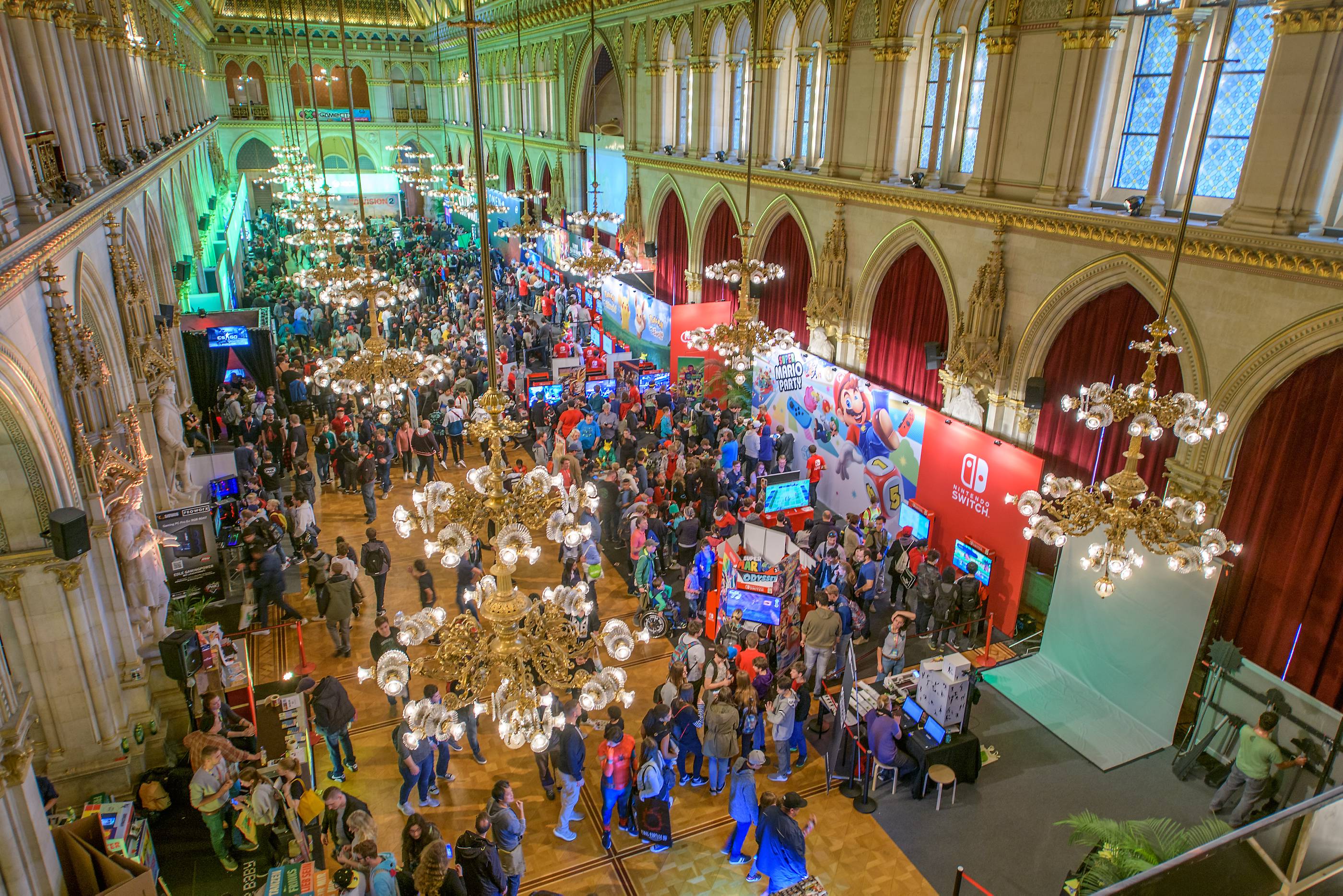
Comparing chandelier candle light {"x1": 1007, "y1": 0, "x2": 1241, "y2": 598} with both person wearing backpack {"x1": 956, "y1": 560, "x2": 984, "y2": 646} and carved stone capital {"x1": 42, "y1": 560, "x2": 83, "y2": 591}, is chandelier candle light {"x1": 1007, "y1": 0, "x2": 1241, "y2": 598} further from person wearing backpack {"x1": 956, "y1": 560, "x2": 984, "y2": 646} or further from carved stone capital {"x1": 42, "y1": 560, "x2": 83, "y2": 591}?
carved stone capital {"x1": 42, "y1": 560, "x2": 83, "y2": 591}

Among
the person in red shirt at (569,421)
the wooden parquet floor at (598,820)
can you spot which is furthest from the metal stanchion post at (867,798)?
the person in red shirt at (569,421)

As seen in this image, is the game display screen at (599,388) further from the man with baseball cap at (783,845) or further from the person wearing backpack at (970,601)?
the man with baseball cap at (783,845)

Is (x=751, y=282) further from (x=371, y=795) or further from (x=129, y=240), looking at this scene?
(x=371, y=795)

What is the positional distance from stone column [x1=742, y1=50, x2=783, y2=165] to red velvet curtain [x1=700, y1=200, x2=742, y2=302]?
1726mm

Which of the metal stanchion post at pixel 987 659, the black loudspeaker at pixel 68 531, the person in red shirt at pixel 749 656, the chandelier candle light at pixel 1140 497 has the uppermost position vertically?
the chandelier candle light at pixel 1140 497

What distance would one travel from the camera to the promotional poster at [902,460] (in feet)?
30.3

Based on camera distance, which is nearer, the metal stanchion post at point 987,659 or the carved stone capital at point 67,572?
the carved stone capital at point 67,572

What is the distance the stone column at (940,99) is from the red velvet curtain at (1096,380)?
3.03m

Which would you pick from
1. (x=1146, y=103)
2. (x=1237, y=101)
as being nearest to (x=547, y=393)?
(x=1146, y=103)

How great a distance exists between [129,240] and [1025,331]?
473 inches

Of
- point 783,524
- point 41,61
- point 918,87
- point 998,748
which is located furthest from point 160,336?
point 998,748

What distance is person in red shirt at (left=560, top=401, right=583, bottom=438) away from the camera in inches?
502

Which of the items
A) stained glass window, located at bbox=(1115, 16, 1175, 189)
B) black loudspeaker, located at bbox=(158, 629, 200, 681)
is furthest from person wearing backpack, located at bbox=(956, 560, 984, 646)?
black loudspeaker, located at bbox=(158, 629, 200, 681)

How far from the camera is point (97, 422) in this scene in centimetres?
741
